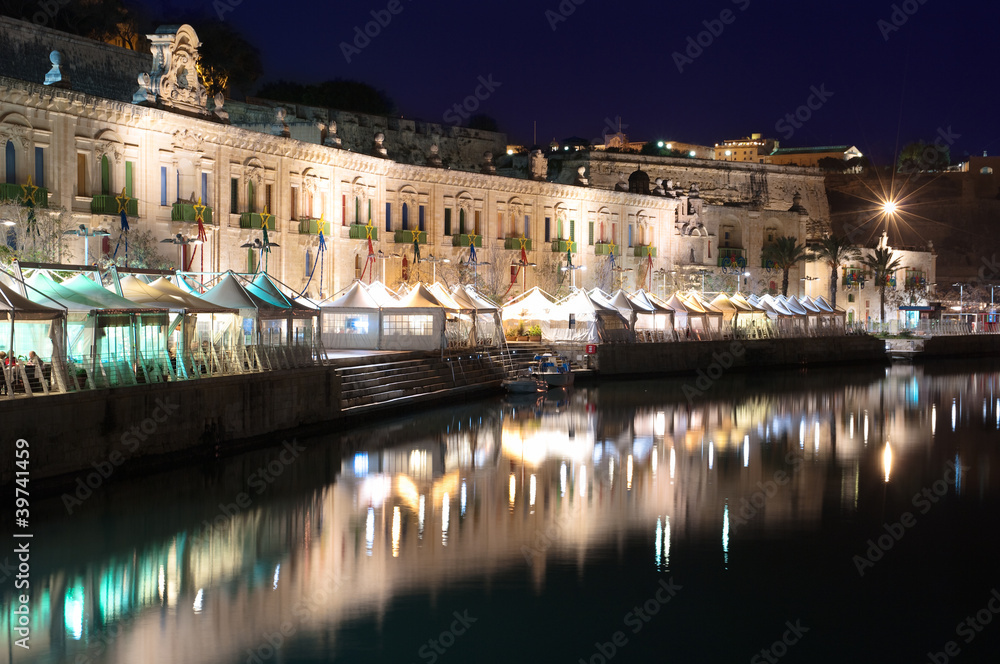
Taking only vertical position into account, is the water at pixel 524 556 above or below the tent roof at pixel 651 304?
below

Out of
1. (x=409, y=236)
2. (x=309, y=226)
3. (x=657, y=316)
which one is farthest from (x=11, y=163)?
(x=657, y=316)

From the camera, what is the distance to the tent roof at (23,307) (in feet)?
56.6

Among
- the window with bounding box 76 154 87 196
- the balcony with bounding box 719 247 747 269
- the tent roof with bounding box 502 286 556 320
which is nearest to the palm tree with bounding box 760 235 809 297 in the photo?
the balcony with bounding box 719 247 747 269

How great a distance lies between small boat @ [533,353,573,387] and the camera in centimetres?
4128

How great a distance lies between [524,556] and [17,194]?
2246 cm

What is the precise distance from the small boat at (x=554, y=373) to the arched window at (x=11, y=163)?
1867 cm

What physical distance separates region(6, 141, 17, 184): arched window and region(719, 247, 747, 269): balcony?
54132mm

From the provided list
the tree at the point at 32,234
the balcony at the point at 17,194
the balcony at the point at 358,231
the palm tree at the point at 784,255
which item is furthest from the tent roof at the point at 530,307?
the palm tree at the point at 784,255

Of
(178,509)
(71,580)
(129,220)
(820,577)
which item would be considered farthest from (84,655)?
(129,220)

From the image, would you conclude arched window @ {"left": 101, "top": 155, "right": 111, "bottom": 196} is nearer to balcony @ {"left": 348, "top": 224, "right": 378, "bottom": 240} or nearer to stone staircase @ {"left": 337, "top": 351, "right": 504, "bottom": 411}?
stone staircase @ {"left": 337, "top": 351, "right": 504, "bottom": 411}

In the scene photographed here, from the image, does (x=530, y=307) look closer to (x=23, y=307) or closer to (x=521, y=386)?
(x=521, y=386)

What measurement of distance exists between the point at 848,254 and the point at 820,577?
80.1 m

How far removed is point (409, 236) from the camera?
173 feet

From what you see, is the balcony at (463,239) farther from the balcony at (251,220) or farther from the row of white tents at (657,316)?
the balcony at (251,220)
